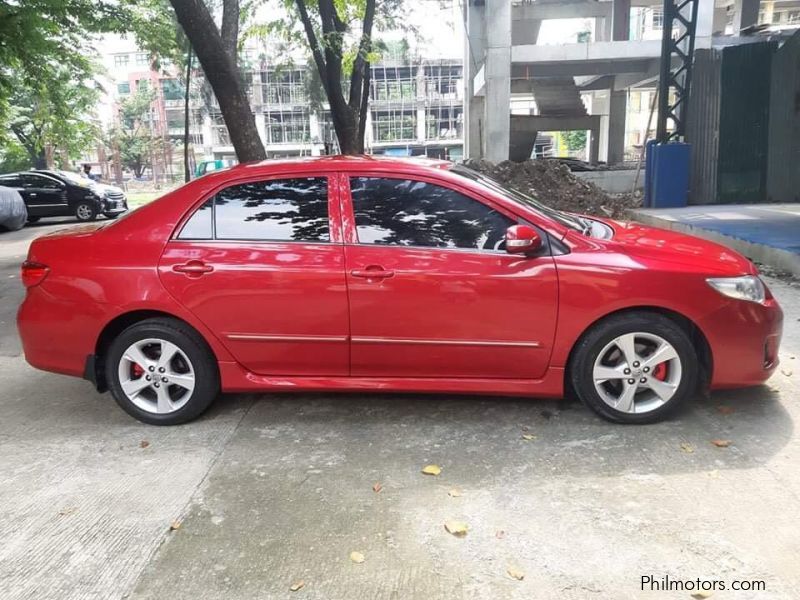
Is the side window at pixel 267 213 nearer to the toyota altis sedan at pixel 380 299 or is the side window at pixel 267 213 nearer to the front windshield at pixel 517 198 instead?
the toyota altis sedan at pixel 380 299

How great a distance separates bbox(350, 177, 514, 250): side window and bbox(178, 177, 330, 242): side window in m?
0.24

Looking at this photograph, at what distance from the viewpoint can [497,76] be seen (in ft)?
66.1

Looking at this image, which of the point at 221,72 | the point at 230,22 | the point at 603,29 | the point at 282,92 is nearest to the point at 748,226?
the point at 221,72

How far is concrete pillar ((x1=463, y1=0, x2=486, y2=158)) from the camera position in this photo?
27734 mm

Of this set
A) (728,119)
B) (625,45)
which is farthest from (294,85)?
(728,119)

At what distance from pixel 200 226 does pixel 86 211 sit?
54.0 feet

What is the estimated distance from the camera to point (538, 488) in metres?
3.16

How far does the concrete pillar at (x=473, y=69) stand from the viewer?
27734 mm

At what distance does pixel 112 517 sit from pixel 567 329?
251cm

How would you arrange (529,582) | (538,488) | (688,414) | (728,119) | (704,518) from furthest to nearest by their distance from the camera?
(728,119)
(688,414)
(538,488)
(704,518)
(529,582)

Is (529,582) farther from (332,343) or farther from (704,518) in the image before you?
(332,343)

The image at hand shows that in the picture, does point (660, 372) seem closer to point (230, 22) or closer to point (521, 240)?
point (521, 240)

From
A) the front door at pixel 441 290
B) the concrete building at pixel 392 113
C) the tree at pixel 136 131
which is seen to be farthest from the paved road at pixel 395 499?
the tree at pixel 136 131

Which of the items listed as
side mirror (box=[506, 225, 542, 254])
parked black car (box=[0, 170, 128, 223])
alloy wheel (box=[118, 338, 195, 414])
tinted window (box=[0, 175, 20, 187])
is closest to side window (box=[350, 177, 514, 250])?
side mirror (box=[506, 225, 542, 254])
